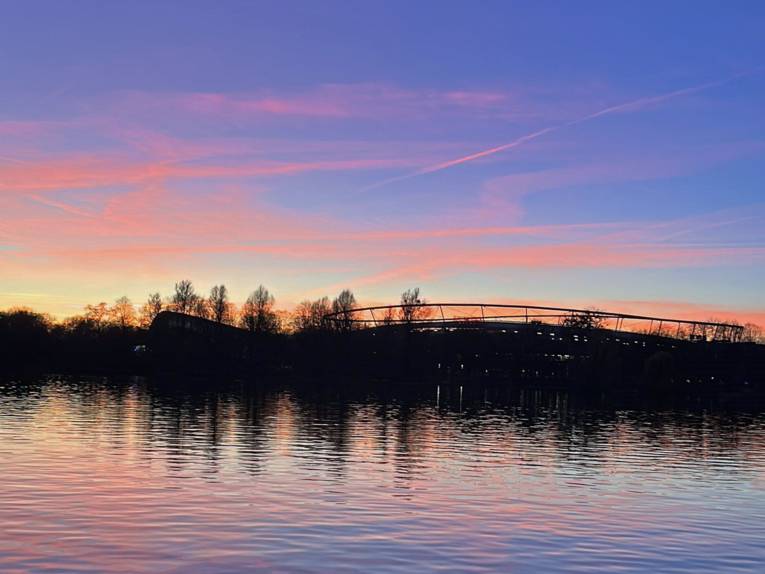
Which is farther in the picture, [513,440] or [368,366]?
[368,366]

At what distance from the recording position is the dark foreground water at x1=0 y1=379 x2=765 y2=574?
23312 mm

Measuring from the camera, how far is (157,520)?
26781 millimetres

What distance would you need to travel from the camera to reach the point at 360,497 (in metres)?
32.7

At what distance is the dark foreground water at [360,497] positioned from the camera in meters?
23.3

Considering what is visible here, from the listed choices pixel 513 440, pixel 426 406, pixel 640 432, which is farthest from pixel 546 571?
pixel 426 406

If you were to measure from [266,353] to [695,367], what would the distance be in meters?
88.1

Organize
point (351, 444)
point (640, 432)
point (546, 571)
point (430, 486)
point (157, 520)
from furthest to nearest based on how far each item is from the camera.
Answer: point (640, 432), point (351, 444), point (430, 486), point (157, 520), point (546, 571)

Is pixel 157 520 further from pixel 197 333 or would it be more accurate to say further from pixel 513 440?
pixel 197 333

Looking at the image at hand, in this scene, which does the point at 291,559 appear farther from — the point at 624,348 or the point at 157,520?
the point at 624,348

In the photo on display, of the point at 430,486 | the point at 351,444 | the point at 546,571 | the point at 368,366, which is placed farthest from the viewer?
the point at 368,366

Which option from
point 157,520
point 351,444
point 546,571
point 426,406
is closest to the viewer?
point 546,571

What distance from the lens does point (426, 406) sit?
97812mm

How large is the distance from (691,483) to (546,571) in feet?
67.9

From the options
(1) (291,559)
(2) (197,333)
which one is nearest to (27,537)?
(1) (291,559)
